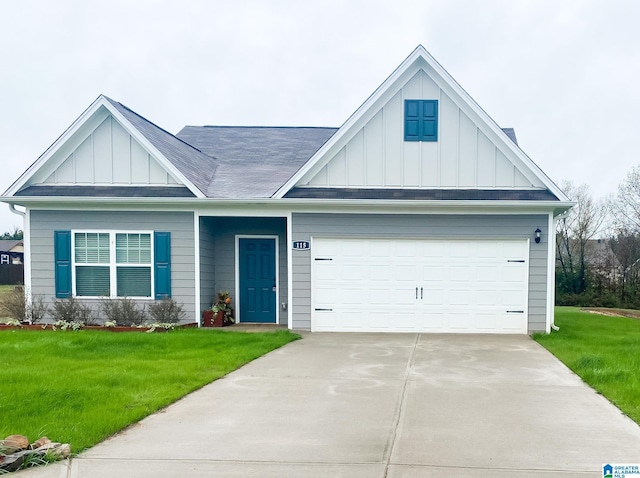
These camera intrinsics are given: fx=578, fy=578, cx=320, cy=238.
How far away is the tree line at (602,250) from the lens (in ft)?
85.7

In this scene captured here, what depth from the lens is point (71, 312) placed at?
1282cm

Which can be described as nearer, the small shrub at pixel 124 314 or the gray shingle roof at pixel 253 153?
the small shrub at pixel 124 314

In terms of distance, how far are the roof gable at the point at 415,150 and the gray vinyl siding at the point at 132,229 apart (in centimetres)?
250

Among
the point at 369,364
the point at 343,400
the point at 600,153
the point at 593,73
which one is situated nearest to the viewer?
the point at 343,400

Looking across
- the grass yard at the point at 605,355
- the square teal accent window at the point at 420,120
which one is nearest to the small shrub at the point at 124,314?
the square teal accent window at the point at 420,120

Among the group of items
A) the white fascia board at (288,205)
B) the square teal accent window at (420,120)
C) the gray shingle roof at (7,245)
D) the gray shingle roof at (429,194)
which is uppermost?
the square teal accent window at (420,120)

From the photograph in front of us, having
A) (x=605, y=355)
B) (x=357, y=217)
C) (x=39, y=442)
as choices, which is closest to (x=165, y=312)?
(x=357, y=217)

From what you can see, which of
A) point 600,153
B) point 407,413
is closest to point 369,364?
point 407,413

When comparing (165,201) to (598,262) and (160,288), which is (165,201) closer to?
(160,288)

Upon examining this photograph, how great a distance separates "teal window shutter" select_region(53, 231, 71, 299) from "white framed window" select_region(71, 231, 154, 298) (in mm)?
133

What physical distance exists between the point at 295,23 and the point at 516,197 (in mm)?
8823

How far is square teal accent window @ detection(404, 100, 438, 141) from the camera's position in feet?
41.9

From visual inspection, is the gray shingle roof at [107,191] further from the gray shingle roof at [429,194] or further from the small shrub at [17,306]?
the gray shingle roof at [429,194]

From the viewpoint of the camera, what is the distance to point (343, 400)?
680 centimetres
